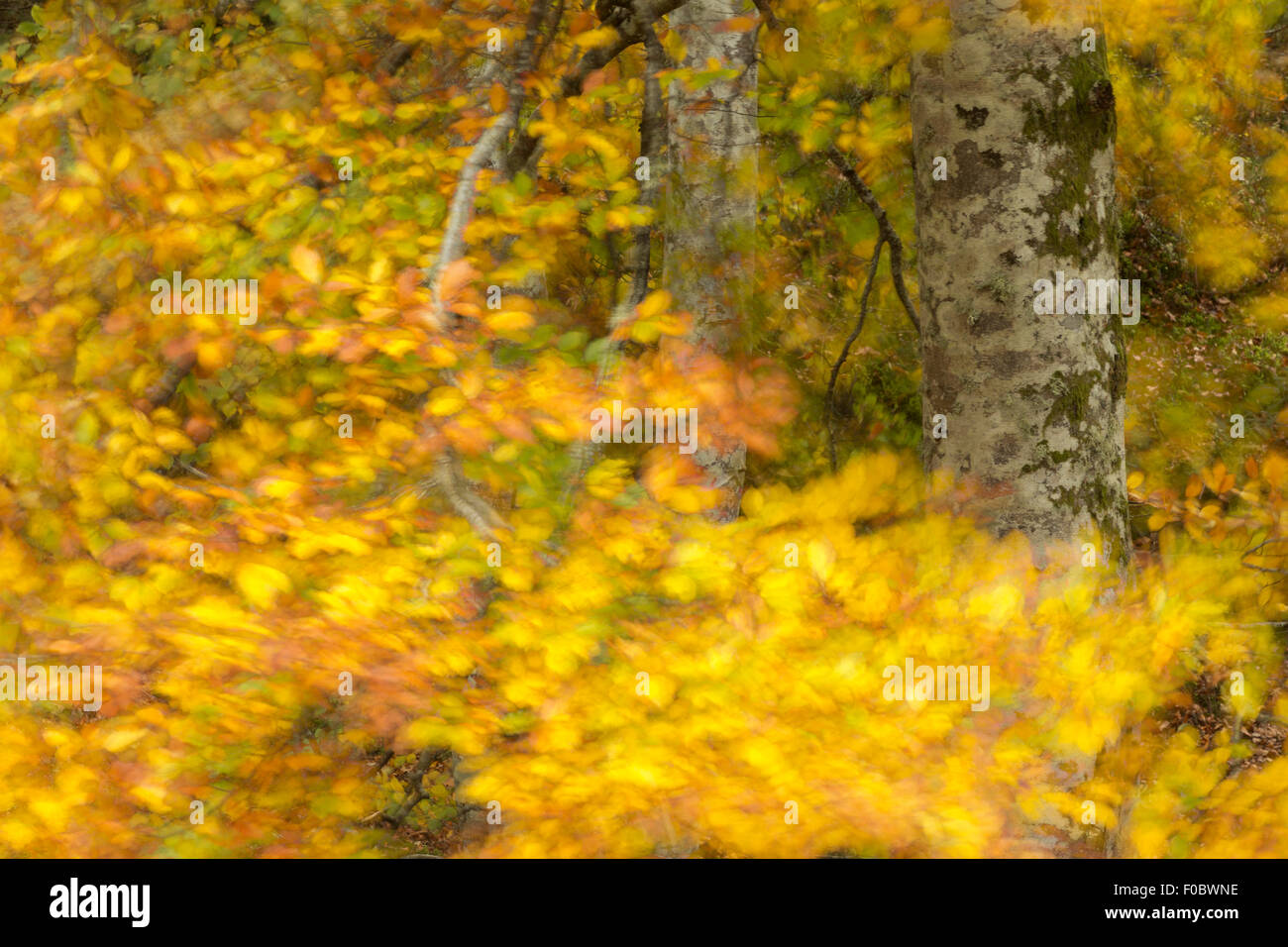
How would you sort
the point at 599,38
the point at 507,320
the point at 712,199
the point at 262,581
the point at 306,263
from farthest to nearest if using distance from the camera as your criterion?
1. the point at 712,199
2. the point at 599,38
3. the point at 507,320
4. the point at 306,263
5. the point at 262,581

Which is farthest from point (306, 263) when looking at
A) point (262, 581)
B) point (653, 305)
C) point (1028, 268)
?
point (1028, 268)

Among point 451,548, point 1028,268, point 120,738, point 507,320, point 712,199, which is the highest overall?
point 712,199

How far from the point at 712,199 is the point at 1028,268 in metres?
2.27

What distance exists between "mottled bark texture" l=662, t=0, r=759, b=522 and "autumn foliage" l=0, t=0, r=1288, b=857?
18 centimetres

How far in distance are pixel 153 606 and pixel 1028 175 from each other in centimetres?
367

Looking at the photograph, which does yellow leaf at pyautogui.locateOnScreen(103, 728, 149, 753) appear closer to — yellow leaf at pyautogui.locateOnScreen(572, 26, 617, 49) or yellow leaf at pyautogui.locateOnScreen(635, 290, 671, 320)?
yellow leaf at pyautogui.locateOnScreen(635, 290, 671, 320)

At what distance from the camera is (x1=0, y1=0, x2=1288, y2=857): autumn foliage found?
11.2 ft

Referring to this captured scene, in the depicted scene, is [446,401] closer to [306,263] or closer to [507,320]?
[507,320]

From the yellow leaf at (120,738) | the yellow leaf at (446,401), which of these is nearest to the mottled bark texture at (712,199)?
the yellow leaf at (446,401)

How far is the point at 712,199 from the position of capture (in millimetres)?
5242

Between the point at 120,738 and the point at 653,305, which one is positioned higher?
the point at 653,305

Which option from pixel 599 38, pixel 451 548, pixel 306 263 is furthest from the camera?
pixel 599 38

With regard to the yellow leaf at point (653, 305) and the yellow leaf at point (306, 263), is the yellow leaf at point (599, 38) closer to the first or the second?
the yellow leaf at point (653, 305)

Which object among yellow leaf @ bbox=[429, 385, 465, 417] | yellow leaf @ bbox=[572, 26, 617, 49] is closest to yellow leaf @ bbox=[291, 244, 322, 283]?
yellow leaf @ bbox=[429, 385, 465, 417]
